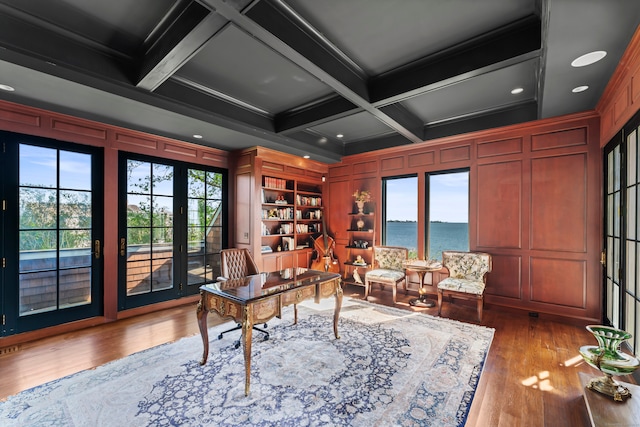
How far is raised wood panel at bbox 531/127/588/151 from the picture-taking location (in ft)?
11.8

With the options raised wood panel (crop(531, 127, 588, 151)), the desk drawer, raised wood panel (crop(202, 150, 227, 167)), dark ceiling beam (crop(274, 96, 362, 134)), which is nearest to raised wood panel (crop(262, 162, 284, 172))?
raised wood panel (crop(202, 150, 227, 167))

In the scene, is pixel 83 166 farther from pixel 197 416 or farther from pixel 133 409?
pixel 197 416

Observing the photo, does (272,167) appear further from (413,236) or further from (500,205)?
(500,205)

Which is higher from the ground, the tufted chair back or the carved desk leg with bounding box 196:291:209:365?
the tufted chair back

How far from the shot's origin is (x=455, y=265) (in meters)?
4.27

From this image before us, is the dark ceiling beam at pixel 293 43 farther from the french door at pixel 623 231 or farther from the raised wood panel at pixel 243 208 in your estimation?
the raised wood panel at pixel 243 208

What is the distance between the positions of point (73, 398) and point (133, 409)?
55 centimetres

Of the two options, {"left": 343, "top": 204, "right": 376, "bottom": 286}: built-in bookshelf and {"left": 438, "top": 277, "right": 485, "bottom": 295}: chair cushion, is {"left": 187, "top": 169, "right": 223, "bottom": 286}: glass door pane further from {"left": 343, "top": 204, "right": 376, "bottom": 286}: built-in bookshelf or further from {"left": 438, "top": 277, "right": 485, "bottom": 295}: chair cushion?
{"left": 438, "top": 277, "right": 485, "bottom": 295}: chair cushion

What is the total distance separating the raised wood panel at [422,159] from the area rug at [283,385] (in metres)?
2.86

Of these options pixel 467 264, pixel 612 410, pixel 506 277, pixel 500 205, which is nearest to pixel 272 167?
pixel 467 264

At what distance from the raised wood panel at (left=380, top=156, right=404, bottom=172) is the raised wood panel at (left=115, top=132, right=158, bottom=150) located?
3942 millimetres

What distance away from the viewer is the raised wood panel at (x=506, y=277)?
13.2 ft

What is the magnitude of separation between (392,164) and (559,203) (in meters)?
2.57

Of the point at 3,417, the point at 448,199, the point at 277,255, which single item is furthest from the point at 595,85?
the point at 3,417
